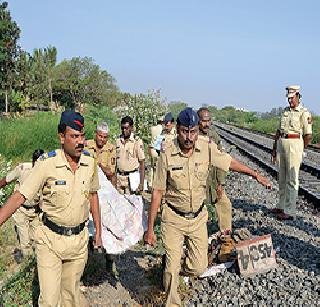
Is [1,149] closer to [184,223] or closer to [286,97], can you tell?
[286,97]

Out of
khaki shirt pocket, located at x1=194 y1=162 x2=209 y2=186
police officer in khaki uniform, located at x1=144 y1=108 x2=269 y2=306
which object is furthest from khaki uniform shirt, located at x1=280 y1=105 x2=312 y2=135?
khaki shirt pocket, located at x1=194 y1=162 x2=209 y2=186

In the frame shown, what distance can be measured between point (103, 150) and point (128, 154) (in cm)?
101

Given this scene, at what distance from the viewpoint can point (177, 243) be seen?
197 inches

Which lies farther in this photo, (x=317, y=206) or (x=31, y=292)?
(x=317, y=206)

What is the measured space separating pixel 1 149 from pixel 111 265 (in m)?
12.5

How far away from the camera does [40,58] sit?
209 feet

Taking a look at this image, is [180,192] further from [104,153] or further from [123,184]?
[123,184]

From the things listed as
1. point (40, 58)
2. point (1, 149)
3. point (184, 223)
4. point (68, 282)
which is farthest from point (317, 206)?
point (40, 58)

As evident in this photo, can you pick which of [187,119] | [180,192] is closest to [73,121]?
[187,119]

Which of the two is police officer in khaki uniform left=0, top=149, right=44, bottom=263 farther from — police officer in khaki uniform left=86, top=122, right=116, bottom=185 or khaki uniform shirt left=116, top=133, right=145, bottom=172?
khaki uniform shirt left=116, top=133, right=145, bottom=172

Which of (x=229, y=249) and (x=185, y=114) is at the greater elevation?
(x=185, y=114)

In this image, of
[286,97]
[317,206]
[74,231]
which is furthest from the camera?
[317,206]

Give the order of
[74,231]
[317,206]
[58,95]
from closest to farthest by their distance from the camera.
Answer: [74,231]
[317,206]
[58,95]

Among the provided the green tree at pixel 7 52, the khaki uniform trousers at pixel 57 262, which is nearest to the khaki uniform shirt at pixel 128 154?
the khaki uniform trousers at pixel 57 262
